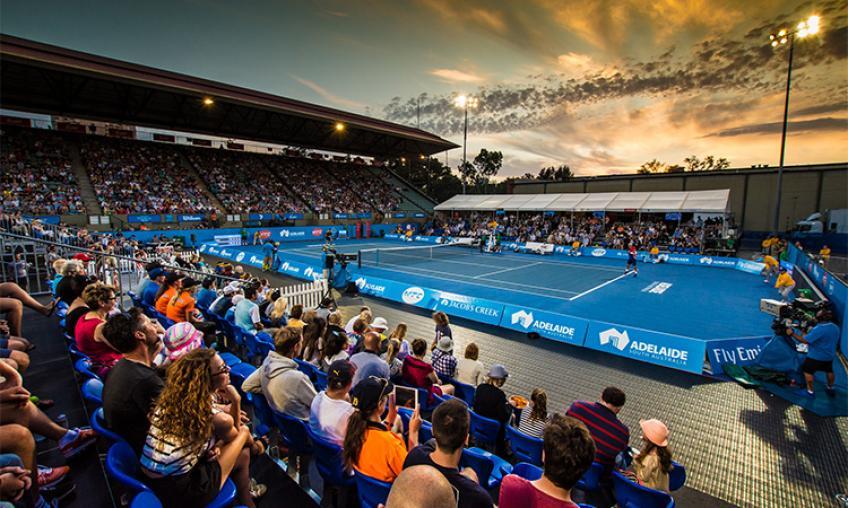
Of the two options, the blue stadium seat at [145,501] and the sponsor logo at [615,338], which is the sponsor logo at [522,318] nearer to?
the sponsor logo at [615,338]

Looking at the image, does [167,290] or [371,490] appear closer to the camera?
[371,490]

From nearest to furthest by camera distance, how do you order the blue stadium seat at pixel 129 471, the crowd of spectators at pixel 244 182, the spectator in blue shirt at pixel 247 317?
1. the blue stadium seat at pixel 129 471
2. the spectator in blue shirt at pixel 247 317
3. the crowd of spectators at pixel 244 182

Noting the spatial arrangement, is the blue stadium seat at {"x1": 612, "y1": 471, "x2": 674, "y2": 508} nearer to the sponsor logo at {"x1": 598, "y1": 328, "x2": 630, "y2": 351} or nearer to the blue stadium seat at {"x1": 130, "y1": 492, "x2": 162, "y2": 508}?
the blue stadium seat at {"x1": 130, "y1": 492, "x2": 162, "y2": 508}

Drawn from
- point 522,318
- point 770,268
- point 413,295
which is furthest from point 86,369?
point 770,268

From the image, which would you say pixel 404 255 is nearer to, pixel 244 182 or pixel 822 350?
pixel 822 350

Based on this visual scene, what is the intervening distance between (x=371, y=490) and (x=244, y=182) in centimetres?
4798

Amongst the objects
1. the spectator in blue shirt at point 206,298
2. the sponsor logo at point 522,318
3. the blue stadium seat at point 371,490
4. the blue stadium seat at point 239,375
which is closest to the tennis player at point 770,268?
the sponsor logo at point 522,318

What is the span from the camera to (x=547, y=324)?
36.1 feet

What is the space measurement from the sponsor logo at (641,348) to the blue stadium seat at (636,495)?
635cm

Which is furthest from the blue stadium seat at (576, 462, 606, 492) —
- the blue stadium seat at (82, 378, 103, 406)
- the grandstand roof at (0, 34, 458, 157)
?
the grandstand roof at (0, 34, 458, 157)

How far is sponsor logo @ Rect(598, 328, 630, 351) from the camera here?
9.74m

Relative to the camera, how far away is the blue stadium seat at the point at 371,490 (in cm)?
299

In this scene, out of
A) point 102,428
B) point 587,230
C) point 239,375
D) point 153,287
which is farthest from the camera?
point 587,230

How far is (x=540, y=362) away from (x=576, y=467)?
7353mm
